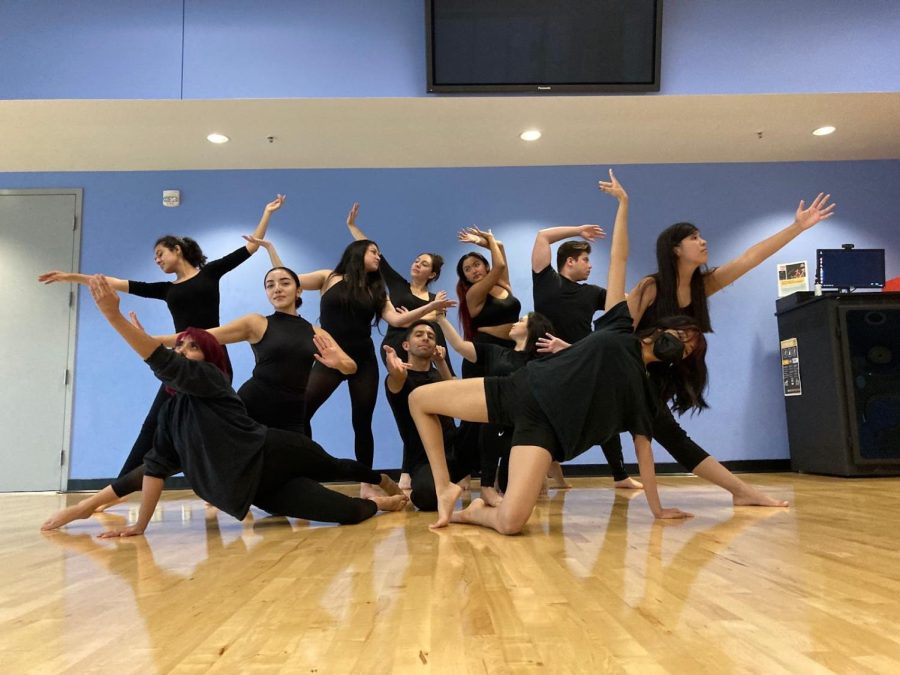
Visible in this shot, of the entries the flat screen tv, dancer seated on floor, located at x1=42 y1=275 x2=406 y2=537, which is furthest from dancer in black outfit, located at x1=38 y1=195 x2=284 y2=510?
the flat screen tv

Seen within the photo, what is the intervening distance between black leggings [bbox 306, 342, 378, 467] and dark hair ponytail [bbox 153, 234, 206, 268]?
841 millimetres

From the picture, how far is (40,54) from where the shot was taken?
454 cm

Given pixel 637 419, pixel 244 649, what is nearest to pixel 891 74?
pixel 637 419

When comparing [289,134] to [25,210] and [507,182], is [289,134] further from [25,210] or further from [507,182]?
[25,210]

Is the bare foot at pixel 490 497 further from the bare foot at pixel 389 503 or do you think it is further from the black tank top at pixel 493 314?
the black tank top at pixel 493 314

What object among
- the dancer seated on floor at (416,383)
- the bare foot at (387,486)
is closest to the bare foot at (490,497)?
the dancer seated on floor at (416,383)

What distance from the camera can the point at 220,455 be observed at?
8.09 ft

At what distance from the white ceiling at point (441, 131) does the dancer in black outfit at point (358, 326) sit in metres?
1.47

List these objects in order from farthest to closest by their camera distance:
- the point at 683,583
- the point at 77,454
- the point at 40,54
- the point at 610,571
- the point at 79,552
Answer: the point at 77,454 < the point at 40,54 < the point at 79,552 < the point at 610,571 < the point at 683,583

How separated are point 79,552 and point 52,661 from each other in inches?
51.0

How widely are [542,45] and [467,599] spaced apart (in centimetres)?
397

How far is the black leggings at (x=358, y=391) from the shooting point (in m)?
3.59

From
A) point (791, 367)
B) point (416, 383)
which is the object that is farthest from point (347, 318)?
point (791, 367)

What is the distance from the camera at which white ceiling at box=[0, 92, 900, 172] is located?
15.4 feet
